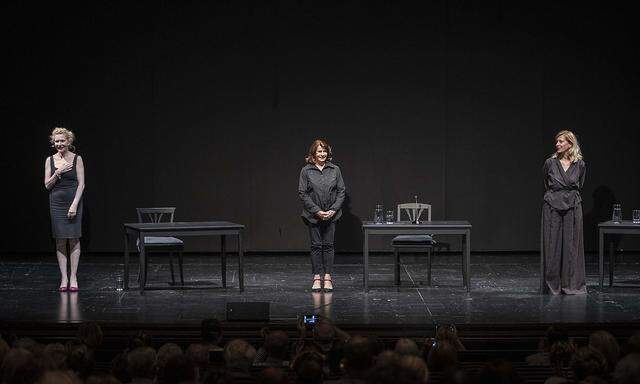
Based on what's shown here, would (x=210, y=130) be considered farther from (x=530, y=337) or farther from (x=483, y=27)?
(x=530, y=337)

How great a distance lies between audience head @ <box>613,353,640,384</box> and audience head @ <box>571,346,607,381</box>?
0.22 meters

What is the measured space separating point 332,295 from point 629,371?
4570mm

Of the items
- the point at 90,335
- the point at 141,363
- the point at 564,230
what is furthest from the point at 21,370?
the point at 564,230

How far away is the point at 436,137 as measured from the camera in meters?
10.6

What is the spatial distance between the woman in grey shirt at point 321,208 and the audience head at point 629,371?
4.71m

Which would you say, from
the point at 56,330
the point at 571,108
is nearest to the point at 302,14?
the point at 571,108

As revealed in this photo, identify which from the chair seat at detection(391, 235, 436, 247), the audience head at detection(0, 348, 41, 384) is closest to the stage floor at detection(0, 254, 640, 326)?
the chair seat at detection(391, 235, 436, 247)

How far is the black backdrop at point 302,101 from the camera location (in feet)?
34.2

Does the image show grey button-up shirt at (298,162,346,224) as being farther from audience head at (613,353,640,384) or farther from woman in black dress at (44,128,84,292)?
audience head at (613,353,640,384)

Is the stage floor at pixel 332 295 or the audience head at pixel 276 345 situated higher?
the audience head at pixel 276 345

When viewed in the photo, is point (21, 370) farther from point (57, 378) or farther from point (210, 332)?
point (210, 332)

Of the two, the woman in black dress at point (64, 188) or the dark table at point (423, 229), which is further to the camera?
the woman in black dress at point (64, 188)

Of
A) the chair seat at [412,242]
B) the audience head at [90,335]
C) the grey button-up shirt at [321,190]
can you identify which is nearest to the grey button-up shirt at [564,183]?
the chair seat at [412,242]

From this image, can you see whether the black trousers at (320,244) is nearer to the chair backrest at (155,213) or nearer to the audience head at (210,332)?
the chair backrest at (155,213)
